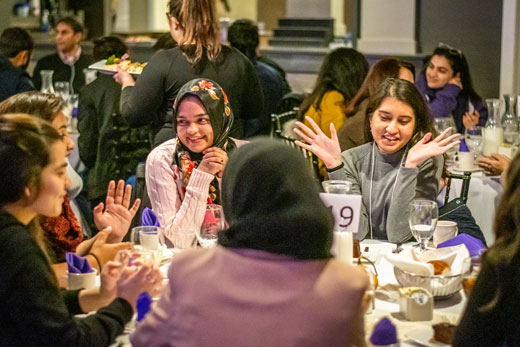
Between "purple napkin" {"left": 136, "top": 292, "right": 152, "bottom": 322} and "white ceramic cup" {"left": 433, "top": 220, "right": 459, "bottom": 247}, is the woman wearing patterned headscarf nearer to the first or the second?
"white ceramic cup" {"left": 433, "top": 220, "right": 459, "bottom": 247}

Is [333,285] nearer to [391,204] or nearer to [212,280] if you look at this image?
[212,280]

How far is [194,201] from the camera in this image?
2.96 m

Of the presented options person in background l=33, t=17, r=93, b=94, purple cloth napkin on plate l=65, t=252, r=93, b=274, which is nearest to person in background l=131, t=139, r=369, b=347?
purple cloth napkin on plate l=65, t=252, r=93, b=274

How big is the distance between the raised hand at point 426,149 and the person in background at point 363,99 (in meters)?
1.03

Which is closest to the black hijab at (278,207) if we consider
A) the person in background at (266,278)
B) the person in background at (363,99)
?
the person in background at (266,278)

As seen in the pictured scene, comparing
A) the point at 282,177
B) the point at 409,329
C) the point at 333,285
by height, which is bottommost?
the point at 409,329

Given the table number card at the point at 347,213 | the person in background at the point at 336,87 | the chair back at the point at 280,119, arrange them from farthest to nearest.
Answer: the chair back at the point at 280,119 → the person in background at the point at 336,87 → the table number card at the point at 347,213

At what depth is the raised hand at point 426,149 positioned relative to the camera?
298cm

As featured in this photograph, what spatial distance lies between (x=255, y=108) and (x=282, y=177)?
244 cm

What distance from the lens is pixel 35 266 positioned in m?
1.78

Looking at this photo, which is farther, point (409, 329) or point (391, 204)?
point (391, 204)

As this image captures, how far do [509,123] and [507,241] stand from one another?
3018mm

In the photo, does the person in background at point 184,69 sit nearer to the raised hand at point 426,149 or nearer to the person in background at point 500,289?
the raised hand at point 426,149

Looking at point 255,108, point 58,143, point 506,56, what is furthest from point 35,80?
point 58,143
